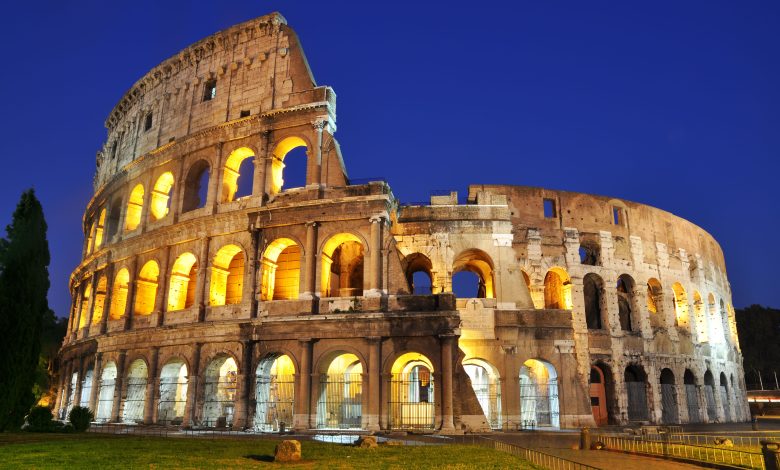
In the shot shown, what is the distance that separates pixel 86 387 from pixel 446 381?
17.5m

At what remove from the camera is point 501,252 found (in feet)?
69.8

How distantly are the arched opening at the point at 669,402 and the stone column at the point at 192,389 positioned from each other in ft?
63.5

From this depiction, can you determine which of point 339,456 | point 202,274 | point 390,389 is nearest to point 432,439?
point 390,389

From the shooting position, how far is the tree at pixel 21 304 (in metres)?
15.7

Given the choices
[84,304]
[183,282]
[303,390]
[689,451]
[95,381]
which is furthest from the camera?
[84,304]

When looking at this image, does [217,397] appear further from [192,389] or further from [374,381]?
[374,381]

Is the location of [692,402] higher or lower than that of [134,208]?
lower

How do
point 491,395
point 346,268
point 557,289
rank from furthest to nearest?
point 557,289, point 346,268, point 491,395

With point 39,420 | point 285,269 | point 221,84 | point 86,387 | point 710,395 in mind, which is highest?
point 221,84

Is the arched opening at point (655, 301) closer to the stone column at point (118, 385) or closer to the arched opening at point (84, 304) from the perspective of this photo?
the stone column at point (118, 385)

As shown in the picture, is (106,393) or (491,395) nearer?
(491,395)

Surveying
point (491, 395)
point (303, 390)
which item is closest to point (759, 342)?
point (491, 395)

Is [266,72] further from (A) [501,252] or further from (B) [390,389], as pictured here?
(B) [390,389]

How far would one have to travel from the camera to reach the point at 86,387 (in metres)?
25.6
